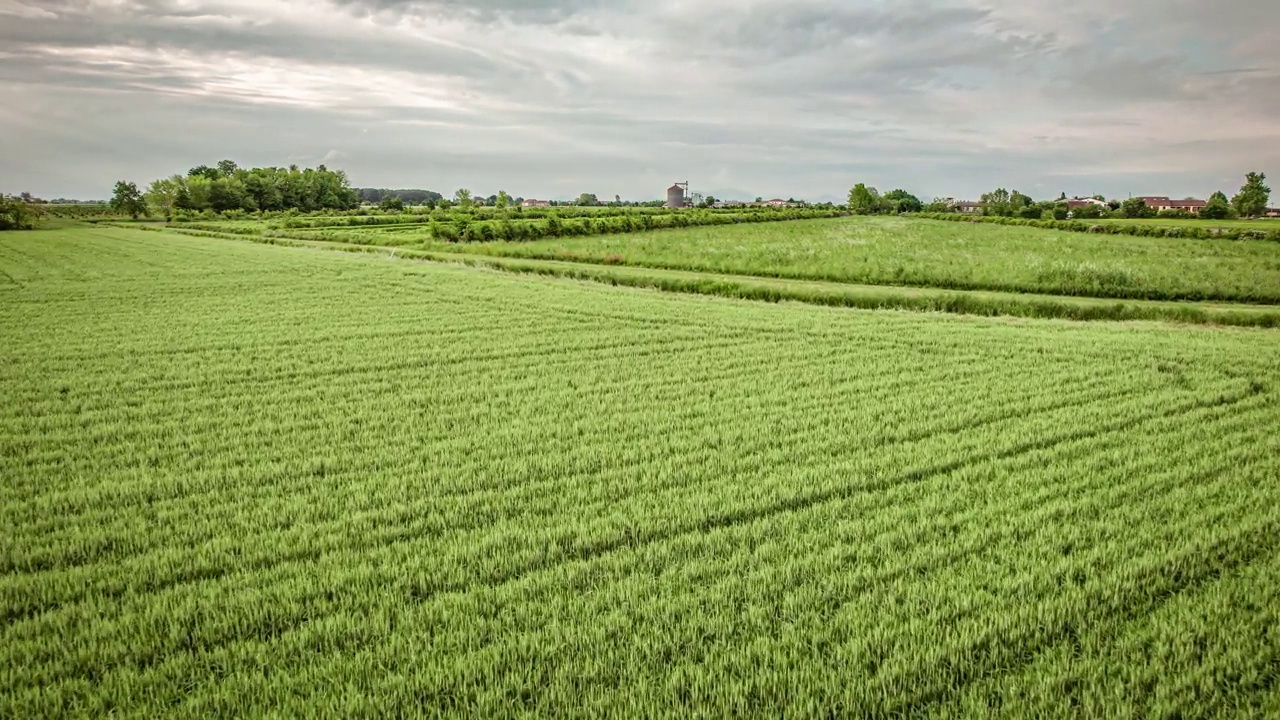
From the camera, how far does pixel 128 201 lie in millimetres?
125688

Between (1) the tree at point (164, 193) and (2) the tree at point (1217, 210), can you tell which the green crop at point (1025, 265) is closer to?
(2) the tree at point (1217, 210)

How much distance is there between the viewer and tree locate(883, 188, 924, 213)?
6575 inches

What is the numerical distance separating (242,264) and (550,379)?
29595 mm

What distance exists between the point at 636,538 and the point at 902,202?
7095 inches

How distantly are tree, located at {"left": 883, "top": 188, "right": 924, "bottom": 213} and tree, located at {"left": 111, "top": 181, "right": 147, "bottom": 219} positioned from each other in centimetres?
15365

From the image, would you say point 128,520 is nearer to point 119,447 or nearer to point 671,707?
point 119,447

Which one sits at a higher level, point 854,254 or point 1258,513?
point 854,254

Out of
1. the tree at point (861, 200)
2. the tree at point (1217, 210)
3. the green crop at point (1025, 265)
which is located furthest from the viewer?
the tree at point (861, 200)

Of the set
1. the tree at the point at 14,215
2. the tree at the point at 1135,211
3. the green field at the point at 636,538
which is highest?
the tree at the point at 1135,211

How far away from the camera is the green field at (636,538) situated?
4.58 m

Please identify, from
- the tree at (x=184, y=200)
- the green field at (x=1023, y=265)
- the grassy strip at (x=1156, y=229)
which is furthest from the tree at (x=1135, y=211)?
the tree at (x=184, y=200)

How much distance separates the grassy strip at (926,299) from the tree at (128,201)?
120168mm

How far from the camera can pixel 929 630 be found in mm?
5086

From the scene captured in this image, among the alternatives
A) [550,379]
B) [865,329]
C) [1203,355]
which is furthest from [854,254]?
[550,379]
